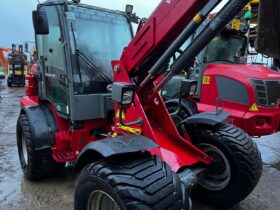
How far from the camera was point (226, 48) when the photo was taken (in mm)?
6387

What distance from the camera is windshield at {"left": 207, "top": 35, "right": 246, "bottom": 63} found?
6.22 m

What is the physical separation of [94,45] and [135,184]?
217 cm

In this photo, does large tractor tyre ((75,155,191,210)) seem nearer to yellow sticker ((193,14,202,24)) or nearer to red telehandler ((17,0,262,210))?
red telehandler ((17,0,262,210))

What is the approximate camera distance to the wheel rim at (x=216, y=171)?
3.51 metres

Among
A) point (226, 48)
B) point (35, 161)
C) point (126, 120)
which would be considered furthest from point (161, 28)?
point (226, 48)

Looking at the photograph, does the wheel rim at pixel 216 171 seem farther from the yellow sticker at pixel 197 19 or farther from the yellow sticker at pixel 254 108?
the yellow sticker at pixel 254 108

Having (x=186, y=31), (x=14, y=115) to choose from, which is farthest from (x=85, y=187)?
(x=14, y=115)

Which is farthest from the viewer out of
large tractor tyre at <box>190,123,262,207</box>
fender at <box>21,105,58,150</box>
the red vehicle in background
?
the red vehicle in background

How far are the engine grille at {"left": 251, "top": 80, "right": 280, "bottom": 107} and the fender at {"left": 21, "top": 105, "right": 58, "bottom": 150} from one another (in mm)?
3295

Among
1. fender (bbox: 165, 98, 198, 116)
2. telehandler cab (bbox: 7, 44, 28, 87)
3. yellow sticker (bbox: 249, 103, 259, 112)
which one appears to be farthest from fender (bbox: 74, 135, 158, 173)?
telehandler cab (bbox: 7, 44, 28, 87)

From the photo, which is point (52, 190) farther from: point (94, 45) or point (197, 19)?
point (197, 19)

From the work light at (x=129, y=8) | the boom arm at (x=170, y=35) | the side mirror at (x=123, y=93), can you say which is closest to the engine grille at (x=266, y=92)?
the work light at (x=129, y=8)

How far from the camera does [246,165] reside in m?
3.31

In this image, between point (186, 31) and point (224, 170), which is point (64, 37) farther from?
point (224, 170)
